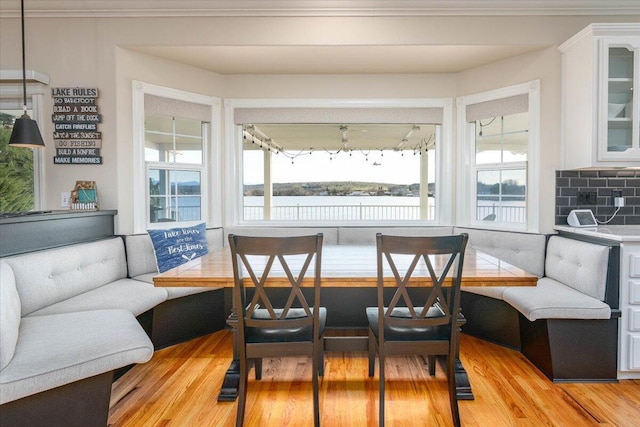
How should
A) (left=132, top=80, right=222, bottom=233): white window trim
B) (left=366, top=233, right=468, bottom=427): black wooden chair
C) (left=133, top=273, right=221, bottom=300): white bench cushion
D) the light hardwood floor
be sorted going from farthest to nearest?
1. (left=132, top=80, right=222, bottom=233): white window trim
2. (left=133, top=273, right=221, bottom=300): white bench cushion
3. the light hardwood floor
4. (left=366, top=233, right=468, bottom=427): black wooden chair

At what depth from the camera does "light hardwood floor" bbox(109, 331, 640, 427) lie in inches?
77.0

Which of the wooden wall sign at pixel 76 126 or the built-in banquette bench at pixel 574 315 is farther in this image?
the wooden wall sign at pixel 76 126

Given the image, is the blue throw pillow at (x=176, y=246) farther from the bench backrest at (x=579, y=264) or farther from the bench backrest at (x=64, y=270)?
the bench backrest at (x=579, y=264)

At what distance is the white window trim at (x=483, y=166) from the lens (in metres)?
3.15

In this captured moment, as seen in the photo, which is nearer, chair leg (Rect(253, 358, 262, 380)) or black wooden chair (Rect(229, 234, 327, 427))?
black wooden chair (Rect(229, 234, 327, 427))

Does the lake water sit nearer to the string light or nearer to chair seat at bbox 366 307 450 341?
the string light

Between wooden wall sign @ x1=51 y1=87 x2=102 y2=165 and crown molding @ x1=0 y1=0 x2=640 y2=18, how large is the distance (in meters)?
0.65

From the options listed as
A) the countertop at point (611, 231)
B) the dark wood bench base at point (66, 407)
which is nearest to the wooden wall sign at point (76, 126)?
the dark wood bench base at point (66, 407)

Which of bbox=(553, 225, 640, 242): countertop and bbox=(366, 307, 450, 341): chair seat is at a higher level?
bbox=(553, 225, 640, 242): countertop

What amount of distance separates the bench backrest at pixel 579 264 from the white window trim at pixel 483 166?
39 centimetres

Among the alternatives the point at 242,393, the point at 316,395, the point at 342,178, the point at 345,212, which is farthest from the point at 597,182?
the point at 345,212

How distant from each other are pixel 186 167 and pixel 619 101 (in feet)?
12.0

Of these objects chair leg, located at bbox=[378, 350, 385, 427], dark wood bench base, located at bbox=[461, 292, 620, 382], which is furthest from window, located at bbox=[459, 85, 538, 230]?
chair leg, located at bbox=[378, 350, 385, 427]

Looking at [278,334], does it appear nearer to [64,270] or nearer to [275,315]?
[275,315]
